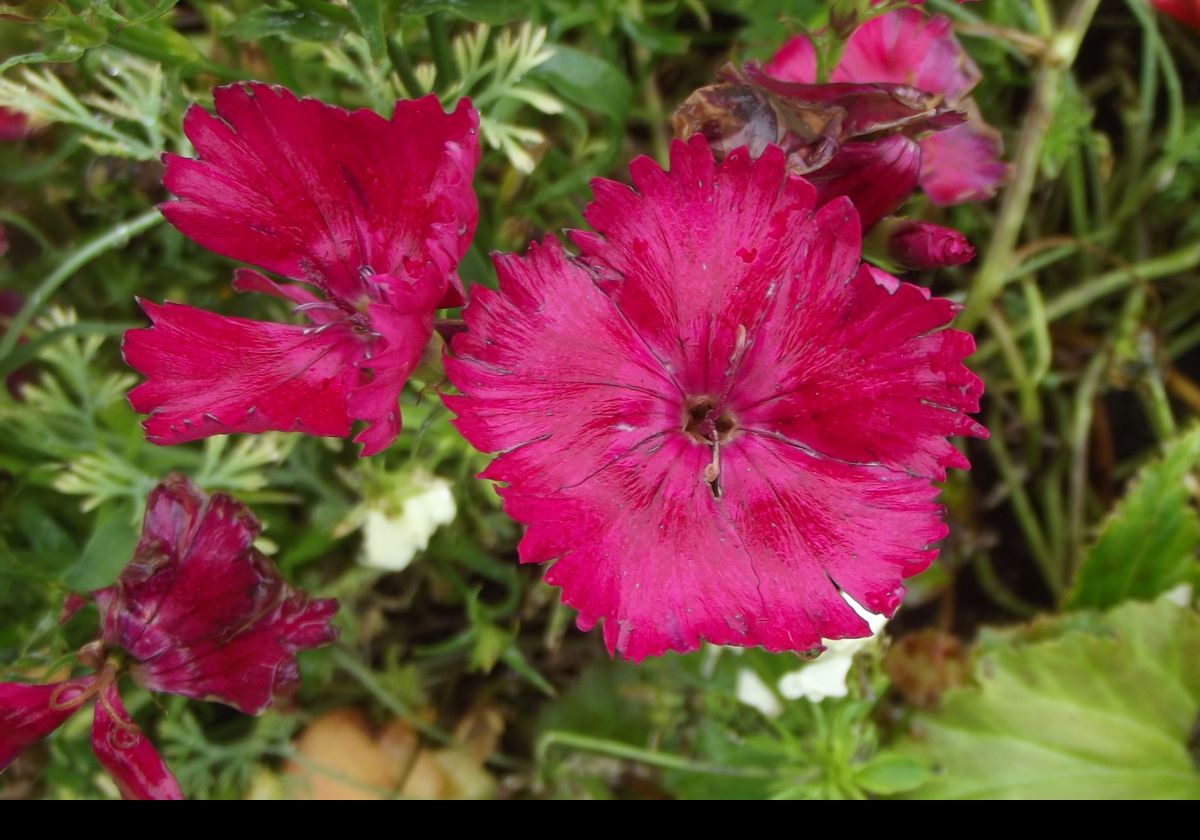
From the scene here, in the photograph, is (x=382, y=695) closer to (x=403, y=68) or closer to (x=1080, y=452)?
(x=403, y=68)

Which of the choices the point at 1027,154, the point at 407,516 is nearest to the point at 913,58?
the point at 1027,154

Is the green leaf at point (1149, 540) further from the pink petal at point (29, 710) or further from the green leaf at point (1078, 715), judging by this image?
the pink petal at point (29, 710)

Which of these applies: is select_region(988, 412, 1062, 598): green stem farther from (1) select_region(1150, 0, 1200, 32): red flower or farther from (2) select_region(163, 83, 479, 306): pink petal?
(2) select_region(163, 83, 479, 306): pink petal

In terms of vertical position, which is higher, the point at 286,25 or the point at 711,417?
the point at 286,25

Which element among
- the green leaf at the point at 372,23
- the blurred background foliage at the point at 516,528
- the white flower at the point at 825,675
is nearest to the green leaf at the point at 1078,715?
the blurred background foliage at the point at 516,528

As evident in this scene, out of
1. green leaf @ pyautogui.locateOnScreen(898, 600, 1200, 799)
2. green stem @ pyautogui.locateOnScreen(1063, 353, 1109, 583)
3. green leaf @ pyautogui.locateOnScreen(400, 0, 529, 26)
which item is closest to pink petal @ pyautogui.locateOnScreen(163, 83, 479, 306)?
green leaf @ pyautogui.locateOnScreen(400, 0, 529, 26)

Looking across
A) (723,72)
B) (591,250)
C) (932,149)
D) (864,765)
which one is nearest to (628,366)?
(591,250)

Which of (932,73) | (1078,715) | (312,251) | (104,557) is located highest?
(932,73)
